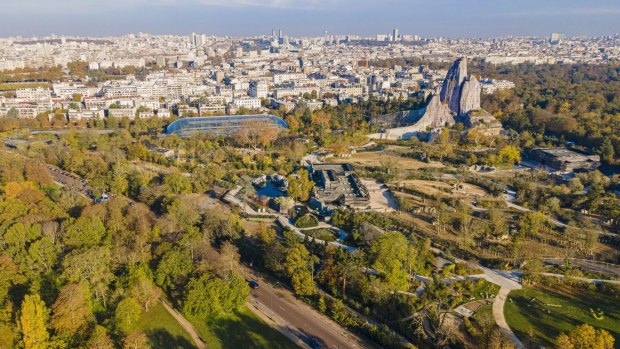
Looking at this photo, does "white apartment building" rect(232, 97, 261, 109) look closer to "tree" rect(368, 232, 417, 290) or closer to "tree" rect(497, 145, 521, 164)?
"tree" rect(497, 145, 521, 164)

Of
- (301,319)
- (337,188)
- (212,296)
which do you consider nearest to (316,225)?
(337,188)

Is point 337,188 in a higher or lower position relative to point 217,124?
lower

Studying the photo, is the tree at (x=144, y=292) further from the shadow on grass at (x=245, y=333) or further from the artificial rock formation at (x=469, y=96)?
the artificial rock formation at (x=469, y=96)

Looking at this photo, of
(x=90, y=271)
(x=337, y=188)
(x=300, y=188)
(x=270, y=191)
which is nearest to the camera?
(x=90, y=271)

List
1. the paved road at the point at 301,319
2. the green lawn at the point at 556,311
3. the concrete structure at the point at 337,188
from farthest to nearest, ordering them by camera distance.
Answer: the concrete structure at the point at 337,188 → the green lawn at the point at 556,311 → the paved road at the point at 301,319

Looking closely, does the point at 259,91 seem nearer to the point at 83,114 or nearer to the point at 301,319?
the point at 83,114

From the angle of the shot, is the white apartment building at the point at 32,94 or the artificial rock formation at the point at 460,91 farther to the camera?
the white apartment building at the point at 32,94

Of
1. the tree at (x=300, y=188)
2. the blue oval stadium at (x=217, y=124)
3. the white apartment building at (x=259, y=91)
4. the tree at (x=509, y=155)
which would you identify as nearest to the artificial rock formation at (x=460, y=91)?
the tree at (x=509, y=155)
